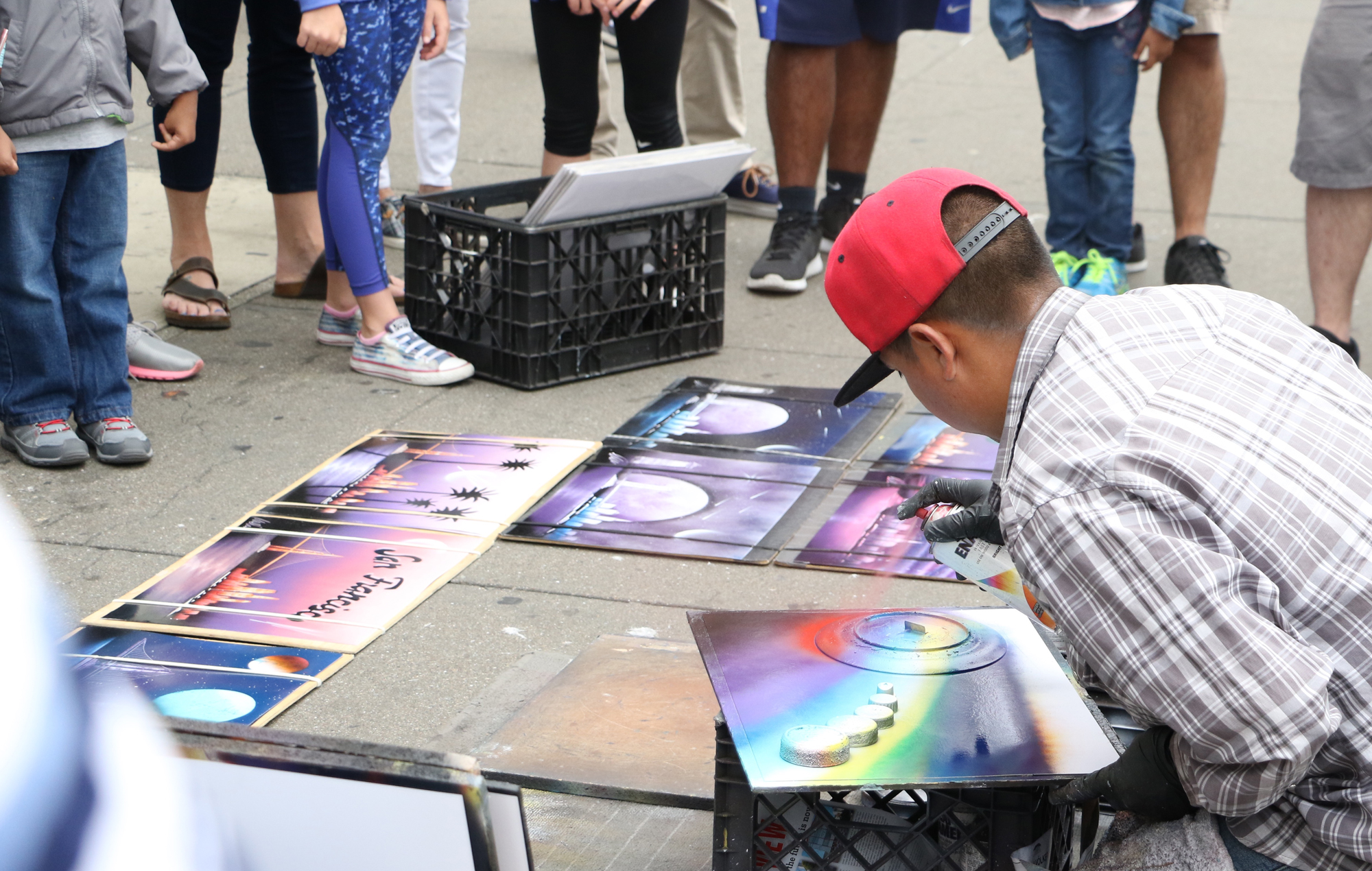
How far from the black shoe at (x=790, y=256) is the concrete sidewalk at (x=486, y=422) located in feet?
0.19

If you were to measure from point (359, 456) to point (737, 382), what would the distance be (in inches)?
44.1

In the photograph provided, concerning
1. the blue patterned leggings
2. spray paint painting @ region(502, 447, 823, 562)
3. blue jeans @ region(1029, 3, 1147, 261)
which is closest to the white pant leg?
the blue patterned leggings

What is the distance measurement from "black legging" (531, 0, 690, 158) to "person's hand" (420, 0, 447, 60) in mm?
283

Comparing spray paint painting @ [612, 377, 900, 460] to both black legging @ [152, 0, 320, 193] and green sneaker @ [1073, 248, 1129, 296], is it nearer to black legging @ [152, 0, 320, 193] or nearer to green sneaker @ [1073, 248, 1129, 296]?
green sneaker @ [1073, 248, 1129, 296]

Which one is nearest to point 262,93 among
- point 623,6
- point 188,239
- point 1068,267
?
point 188,239

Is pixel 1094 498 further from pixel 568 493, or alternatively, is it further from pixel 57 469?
pixel 57 469

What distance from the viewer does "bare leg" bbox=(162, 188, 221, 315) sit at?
14.9 feet

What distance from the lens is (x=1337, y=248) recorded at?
168 inches

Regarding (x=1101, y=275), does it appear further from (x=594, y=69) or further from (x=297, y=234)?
(x=297, y=234)

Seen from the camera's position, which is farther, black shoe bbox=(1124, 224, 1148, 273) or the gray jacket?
black shoe bbox=(1124, 224, 1148, 273)

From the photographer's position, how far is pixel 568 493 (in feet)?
11.6

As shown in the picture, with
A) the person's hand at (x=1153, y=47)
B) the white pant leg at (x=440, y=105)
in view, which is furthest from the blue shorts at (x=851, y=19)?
the white pant leg at (x=440, y=105)

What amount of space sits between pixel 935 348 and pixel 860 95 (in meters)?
3.63

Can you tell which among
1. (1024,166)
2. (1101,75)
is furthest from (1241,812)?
(1024,166)
